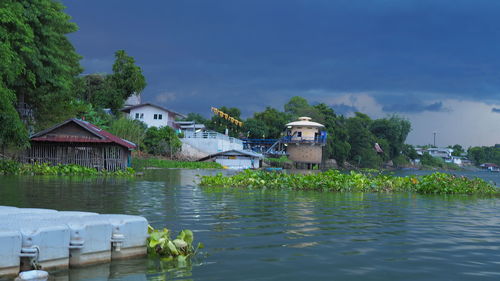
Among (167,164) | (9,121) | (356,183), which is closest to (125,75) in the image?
(167,164)

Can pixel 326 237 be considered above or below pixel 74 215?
below

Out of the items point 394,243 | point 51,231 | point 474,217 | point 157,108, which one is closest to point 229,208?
point 394,243

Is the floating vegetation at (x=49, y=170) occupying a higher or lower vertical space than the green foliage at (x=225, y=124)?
lower

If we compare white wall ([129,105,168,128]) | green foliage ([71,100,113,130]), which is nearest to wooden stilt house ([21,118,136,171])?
green foliage ([71,100,113,130])

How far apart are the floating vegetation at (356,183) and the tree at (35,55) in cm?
1165

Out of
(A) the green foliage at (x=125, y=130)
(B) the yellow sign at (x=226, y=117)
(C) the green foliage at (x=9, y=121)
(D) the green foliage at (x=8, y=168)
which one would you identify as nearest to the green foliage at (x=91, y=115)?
(A) the green foliage at (x=125, y=130)

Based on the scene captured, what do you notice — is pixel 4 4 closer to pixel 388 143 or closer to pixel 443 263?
pixel 443 263

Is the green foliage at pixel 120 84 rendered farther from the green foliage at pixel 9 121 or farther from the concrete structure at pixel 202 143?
the green foliage at pixel 9 121

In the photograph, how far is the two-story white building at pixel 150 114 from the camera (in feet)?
220

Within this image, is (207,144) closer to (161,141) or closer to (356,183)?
(161,141)

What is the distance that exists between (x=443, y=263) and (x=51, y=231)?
5723 mm

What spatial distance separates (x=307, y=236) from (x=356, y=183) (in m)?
13.3

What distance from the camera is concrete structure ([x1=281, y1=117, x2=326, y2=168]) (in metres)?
75.7

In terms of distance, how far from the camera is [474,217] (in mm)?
13672
